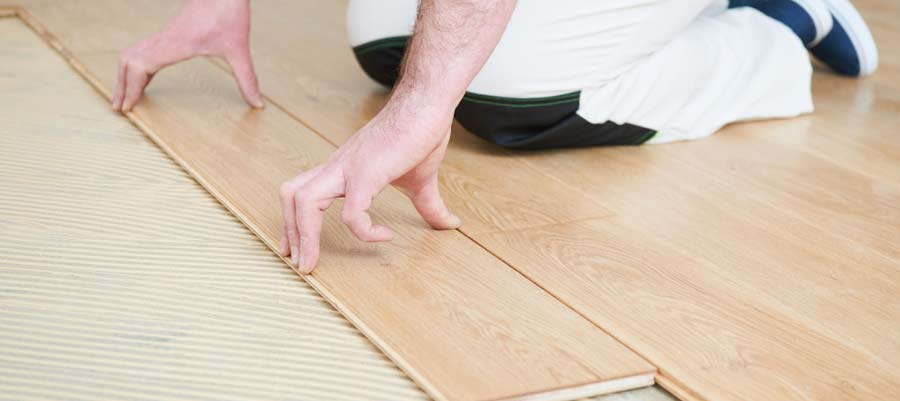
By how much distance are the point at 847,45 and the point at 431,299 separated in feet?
4.64

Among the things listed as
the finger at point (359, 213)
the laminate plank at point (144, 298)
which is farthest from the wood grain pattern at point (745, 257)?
the laminate plank at point (144, 298)

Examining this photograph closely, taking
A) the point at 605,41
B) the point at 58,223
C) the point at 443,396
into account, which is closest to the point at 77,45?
the point at 58,223

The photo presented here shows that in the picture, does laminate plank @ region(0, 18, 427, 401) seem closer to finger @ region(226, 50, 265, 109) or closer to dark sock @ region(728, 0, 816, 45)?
finger @ region(226, 50, 265, 109)

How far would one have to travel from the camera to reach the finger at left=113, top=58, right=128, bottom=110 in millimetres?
1784

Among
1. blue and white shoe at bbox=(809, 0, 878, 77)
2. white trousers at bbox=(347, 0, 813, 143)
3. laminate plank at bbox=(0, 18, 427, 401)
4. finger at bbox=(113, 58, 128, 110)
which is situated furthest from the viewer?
blue and white shoe at bbox=(809, 0, 878, 77)

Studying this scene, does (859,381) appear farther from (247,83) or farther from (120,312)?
(247,83)

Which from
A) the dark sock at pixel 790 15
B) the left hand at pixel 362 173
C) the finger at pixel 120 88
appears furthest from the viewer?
the dark sock at pixel 790 15

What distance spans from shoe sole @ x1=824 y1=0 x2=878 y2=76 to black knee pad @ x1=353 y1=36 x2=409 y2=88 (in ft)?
2.98

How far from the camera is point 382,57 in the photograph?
1.91m

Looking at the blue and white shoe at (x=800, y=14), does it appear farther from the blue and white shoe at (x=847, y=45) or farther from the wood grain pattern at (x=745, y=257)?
the wood grain pattern at (x=745, y=257)

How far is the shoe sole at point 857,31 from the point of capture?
85.5 inches

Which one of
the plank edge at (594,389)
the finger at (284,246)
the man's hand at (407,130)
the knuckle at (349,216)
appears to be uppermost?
the man's hand at (407,130)

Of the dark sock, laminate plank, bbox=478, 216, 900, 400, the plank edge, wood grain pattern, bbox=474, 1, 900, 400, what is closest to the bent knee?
wood grain pattern, bbox=474, 1, 900, 400

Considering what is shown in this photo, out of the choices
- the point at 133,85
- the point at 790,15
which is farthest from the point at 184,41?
the point at 790,15
